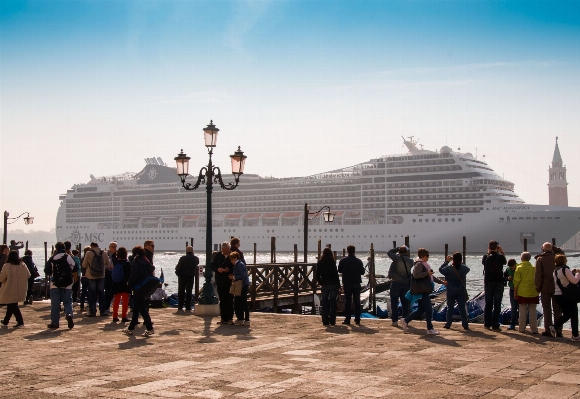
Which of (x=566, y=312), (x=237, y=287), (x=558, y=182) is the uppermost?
(x=558, y=182)

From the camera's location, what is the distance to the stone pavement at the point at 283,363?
18.8 feet

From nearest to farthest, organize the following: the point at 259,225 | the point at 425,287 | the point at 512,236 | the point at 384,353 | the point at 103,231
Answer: the point at 384,353 → the point at 425,287 → the point at 512,236 → the point at 259,225 → the point at 103,231

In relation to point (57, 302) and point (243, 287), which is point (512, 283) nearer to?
point (243, 287)

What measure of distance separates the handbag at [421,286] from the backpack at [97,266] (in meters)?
5.45

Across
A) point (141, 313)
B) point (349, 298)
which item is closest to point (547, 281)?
point (349, 298)

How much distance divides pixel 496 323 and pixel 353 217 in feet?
204

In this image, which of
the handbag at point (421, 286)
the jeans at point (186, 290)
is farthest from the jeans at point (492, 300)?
the jeans at point (186, 290)

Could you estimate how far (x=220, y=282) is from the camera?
10.9 metres

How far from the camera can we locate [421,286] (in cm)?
1012

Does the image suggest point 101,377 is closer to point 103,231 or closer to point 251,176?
point 251,176

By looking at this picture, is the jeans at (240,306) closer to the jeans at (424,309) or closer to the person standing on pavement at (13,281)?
the jeans at (424,309)

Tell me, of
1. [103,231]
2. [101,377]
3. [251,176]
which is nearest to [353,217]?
[251,176]

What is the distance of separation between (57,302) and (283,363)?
4.81 metres

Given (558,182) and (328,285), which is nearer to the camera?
(328,285)
